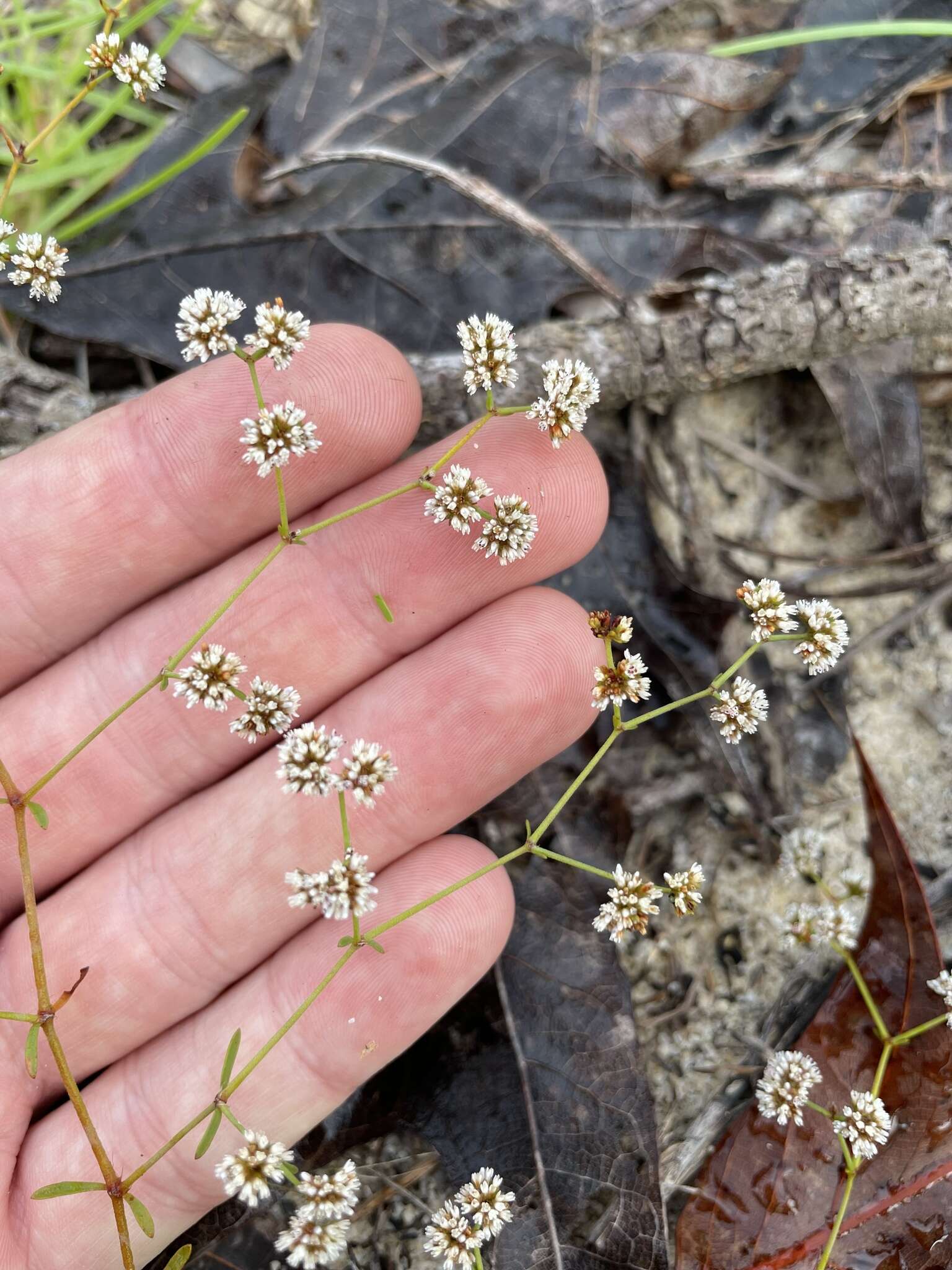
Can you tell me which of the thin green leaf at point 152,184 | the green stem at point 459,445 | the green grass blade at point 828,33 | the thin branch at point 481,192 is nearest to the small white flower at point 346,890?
the green stem at point 459,445

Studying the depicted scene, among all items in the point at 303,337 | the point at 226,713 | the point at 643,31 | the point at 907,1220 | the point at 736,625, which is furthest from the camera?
the point at 643,31

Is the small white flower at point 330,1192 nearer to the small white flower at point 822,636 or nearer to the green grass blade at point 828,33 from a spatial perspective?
the small white flower at point 822,636

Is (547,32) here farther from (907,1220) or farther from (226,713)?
(907,1220)

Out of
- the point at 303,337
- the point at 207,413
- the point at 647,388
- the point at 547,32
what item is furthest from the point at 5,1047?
the point at 547,32

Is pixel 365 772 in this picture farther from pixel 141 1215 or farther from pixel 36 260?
pixel 36 260

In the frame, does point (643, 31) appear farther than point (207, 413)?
Yes

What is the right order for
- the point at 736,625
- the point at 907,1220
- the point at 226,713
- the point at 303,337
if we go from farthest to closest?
1. the point at 736,625
2. the point at 226,713
3. the point at 907,1220
4. the point at 303,337
